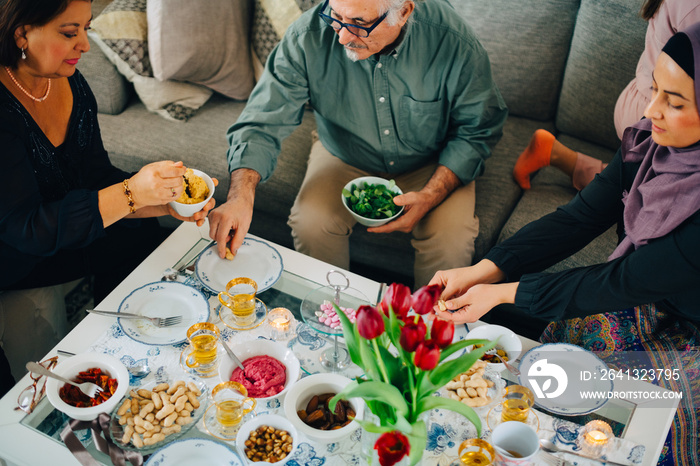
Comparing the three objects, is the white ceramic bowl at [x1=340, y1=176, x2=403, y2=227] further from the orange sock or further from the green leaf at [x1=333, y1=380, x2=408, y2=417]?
the green leaf at [x1=333, y1=380, x2=408, y2=417]

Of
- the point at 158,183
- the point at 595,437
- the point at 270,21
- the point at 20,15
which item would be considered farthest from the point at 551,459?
the point at 270,21

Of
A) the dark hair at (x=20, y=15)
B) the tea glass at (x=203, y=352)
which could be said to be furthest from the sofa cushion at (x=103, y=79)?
the tea glass at (x=203, y=352)

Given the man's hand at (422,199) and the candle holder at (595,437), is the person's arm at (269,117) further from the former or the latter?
the candle holder at (595,437)

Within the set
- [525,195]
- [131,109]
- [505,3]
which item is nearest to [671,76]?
[525,195]

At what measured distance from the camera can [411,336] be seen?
2.89ft

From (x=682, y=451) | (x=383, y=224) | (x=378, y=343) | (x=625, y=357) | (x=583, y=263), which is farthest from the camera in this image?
(x=583, y=263)

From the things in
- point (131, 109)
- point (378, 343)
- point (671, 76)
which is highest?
point (671, 76)

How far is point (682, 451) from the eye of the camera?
1.42 m

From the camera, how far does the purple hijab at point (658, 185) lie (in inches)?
54.6

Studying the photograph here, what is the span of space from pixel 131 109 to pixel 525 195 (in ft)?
5.74

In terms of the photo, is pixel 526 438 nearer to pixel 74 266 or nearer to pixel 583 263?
pixel 583 263

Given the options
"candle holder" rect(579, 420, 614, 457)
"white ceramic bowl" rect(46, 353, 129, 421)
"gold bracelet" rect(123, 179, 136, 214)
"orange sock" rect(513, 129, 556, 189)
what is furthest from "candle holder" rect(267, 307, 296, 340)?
"orange sock" rect(513, 129, 556, 189)

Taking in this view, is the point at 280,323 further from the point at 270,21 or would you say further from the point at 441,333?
the point at 270,21

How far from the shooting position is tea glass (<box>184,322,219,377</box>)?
1.30 metres
